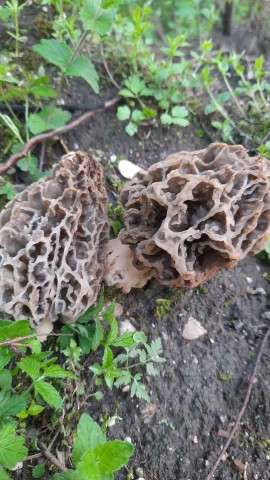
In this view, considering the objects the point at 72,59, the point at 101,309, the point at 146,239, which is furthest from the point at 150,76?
the point at 101,309

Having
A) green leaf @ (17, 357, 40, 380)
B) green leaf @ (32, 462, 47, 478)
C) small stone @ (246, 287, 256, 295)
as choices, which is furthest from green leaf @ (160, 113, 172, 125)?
green leaf @ (32, 462, 47, 478)

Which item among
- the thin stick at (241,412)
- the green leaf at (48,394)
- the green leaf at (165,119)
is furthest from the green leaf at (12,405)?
the green leaf at (165,119)

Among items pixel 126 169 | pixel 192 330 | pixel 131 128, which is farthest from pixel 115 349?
pixel 131 128

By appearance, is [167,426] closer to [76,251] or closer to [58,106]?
[76,251]

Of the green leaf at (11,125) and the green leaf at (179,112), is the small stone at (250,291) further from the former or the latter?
the green leaf at (11,125)

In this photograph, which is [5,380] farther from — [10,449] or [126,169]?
[126,169]
